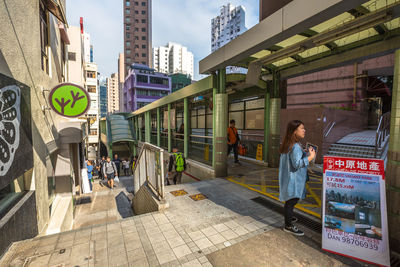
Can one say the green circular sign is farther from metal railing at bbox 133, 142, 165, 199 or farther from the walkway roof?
the walkway roof

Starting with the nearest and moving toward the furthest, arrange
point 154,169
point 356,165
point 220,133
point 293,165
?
1. point 356,165
2. point 293,165
3. point 154,169
4. point 220,133

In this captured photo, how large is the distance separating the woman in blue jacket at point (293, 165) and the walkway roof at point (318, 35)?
2378 mm

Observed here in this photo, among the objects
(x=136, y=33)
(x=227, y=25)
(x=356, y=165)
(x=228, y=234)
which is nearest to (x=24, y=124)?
(x=228, y=234)

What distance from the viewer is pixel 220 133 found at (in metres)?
7.14

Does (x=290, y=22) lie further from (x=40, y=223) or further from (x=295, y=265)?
(x=40, y=223)

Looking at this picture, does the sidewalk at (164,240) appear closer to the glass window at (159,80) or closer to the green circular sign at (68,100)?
the green circular sign at (68,100)

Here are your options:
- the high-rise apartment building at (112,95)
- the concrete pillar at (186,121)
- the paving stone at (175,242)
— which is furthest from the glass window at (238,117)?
the high-rise apartment building at (112,95)

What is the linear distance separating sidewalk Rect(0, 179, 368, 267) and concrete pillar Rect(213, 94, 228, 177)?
267 centimetres

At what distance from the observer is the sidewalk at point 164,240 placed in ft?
8.96

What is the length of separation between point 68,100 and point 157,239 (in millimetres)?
4595

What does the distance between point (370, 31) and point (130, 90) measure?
2069 inches

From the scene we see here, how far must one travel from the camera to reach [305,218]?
390 centimetres

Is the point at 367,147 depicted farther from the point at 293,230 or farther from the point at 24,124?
the point at 24,124

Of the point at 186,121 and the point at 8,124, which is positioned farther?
the point at 186,121
